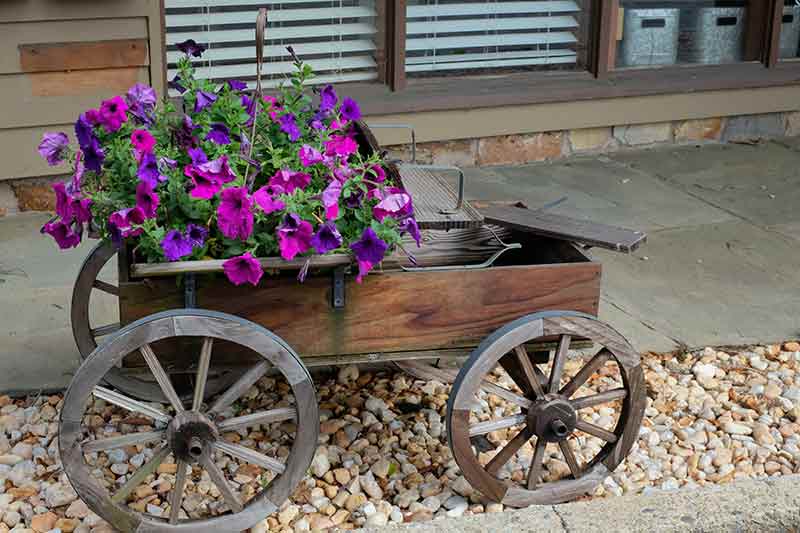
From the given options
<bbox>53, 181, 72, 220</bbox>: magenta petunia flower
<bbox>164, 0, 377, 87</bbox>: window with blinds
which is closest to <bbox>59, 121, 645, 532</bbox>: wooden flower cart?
<bbox>53, 181, 72, 220</bbox>: magenta petunia flower

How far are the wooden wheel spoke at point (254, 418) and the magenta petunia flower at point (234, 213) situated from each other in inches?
18.0

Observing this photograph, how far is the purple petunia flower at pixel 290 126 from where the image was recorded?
2877 millimetres

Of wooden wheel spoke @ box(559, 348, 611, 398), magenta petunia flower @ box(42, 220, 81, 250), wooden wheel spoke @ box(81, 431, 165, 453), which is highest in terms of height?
magenta petunia flower @ box(42, 220, 81, 250)

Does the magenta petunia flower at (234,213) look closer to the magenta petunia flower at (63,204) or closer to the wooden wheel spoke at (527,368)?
Result: the magenta petunia flower at (63,204)

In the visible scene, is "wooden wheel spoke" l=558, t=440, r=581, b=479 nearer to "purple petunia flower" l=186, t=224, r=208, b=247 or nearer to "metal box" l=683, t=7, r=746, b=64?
"purple petunia flower" l=186, t=224, r=208, b=247

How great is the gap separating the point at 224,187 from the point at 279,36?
2955 mm

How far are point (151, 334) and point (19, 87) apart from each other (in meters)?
2.49

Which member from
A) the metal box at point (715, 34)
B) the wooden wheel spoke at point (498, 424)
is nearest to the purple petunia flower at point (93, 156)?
the wooden wheel spoke at point (498, 424)

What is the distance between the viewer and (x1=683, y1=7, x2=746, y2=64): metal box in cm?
633

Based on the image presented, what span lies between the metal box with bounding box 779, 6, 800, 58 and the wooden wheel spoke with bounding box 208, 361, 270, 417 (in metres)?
Result: 4.86

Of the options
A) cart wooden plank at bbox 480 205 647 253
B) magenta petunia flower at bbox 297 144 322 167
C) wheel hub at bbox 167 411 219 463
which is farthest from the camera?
cart wooden plank at bbox 480 205 647 253

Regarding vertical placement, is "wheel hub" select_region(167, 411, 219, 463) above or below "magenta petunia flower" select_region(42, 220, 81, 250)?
below

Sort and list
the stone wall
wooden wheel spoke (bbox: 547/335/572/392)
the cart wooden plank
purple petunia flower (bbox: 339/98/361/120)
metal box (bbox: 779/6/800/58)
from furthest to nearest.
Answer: metal box (bbox: 779/6/800/58)
the stone wall
purple petunia flower (bbox: 339/98/361/120)
the cart wooden plank
wooden wheel spoke (bbox: 547/335/572/392)

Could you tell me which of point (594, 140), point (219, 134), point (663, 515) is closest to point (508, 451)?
point (663, 515)
